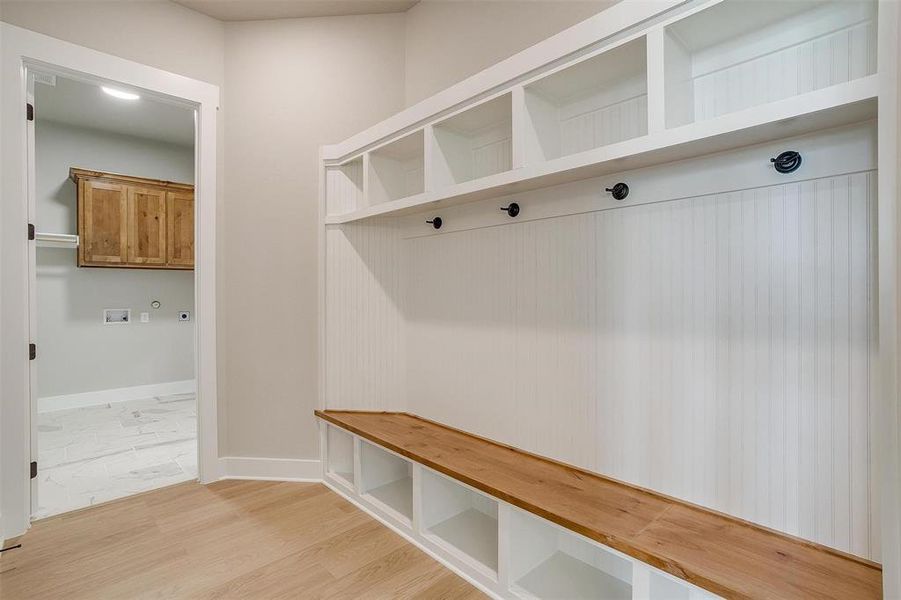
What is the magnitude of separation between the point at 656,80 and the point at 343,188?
6.25 ft

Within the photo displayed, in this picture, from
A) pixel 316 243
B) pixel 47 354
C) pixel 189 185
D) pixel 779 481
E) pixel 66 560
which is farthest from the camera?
pixel 189 185

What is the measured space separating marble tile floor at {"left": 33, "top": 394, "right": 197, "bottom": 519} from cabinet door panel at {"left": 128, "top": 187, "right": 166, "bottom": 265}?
1.63 meters

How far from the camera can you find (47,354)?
439cm

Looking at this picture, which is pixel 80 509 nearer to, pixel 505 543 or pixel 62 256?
pixel 505 543

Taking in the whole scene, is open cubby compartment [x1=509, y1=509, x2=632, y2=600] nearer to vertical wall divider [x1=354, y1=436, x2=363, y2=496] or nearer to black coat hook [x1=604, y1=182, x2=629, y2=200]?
vertical wall divider [x1=354, y1=436, x2=363, y2=496]

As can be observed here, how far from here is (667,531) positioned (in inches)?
51.3

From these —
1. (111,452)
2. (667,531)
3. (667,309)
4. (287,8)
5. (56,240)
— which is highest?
(287,8)

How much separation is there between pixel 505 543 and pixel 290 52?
301 centimetres

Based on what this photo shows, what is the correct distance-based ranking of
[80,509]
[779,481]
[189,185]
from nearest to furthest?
[779,481] < [80,509] < [189,185]

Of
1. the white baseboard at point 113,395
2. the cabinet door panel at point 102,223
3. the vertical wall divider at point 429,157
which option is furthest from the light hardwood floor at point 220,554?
the cabinet door panel at point 102,223

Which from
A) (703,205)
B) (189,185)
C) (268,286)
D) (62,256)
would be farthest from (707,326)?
(62,256)

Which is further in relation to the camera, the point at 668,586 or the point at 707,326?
the point at 707,326

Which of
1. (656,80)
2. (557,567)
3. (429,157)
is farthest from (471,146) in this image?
(557,567)

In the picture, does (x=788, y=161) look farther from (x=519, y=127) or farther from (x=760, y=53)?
(x=519, y=127)
